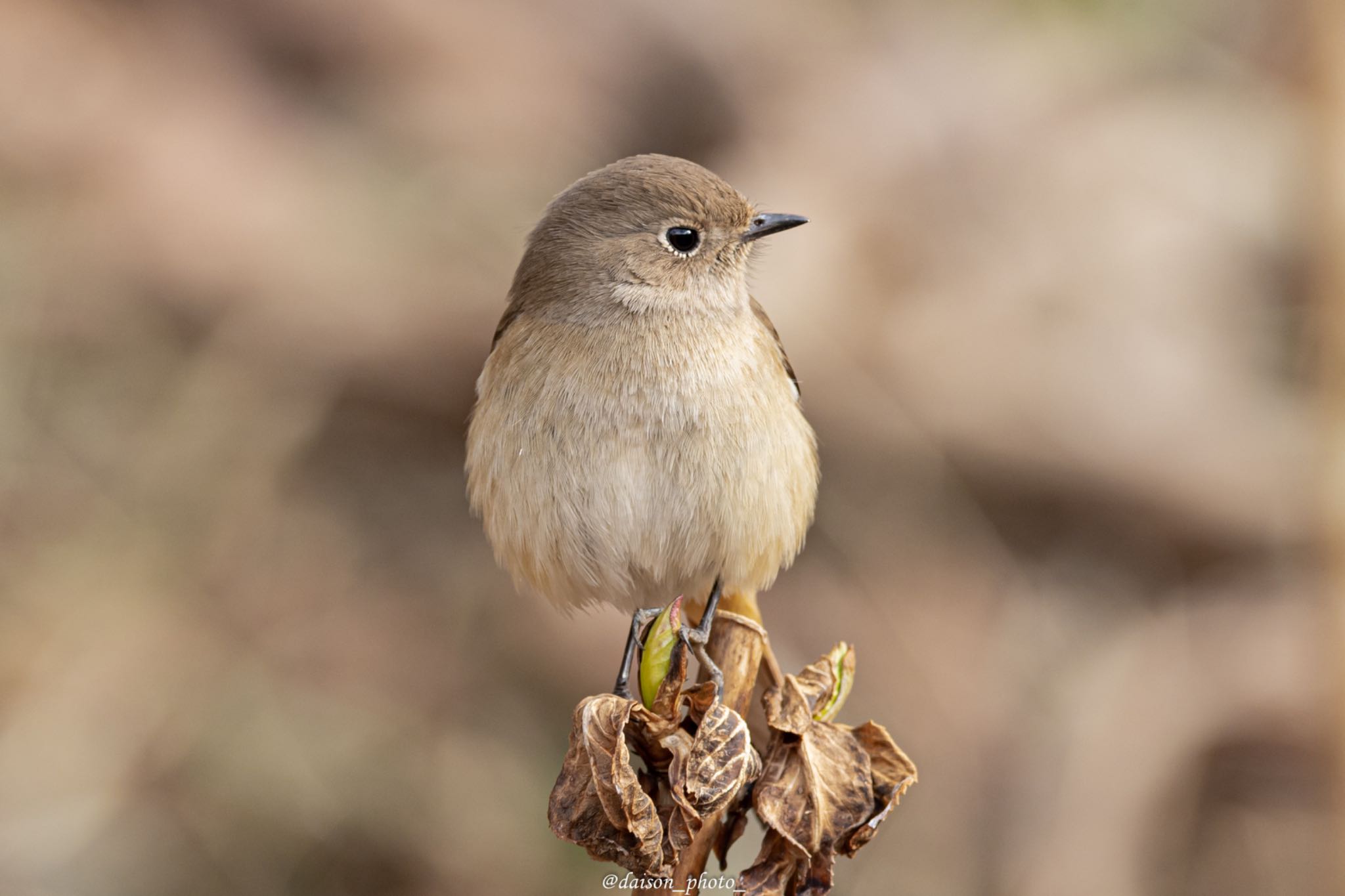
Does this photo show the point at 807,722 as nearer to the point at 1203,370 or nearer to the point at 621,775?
the point at 621,775

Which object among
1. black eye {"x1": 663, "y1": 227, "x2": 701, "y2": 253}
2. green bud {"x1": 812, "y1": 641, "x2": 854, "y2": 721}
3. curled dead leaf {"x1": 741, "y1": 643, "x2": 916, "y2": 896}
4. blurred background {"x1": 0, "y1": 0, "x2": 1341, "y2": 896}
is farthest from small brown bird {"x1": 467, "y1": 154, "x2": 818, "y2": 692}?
blurred background {"x1": 0, "y1": 0, "x2": 1341, "y2": 896}

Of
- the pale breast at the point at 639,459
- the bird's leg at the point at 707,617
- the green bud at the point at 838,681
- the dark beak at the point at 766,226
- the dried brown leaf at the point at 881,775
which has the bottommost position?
the dried brown leaf at the point at 881,775

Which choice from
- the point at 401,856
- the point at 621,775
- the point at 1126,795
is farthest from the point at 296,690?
the point at 1126,795

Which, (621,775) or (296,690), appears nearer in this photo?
(621,775)

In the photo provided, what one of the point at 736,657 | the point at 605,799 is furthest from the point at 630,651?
the point at 605,799

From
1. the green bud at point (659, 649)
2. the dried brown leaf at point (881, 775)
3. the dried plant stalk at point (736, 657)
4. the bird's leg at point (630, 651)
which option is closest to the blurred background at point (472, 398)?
the bird's leg at point (630, 651)

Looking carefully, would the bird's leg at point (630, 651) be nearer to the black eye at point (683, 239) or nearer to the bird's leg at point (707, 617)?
the bird's leg at point (707, 617)
